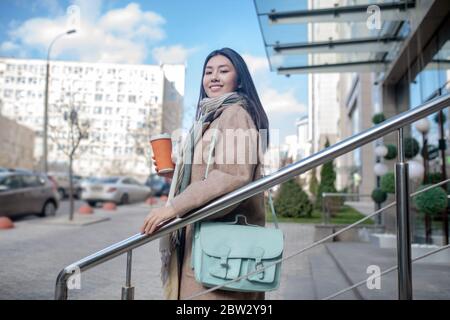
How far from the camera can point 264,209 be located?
138 centimetres

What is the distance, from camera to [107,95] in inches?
78.2

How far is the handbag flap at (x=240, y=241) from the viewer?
121 centimetres

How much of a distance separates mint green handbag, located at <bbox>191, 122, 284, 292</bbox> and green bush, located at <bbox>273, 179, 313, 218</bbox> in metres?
5.38

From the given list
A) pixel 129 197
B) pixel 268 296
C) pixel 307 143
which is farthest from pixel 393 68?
pixel 129 197

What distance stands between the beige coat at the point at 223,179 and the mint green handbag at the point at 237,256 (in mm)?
80

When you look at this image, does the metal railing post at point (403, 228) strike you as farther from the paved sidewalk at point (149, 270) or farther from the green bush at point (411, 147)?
the green bush at point (411, 147)

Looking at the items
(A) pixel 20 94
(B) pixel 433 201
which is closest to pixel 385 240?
(B) pixel 433 201

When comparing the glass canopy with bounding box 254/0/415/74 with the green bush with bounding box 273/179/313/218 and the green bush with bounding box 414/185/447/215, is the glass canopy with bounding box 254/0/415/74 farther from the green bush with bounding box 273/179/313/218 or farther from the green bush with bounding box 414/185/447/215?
the green bush with bounding box 273/179/313/218

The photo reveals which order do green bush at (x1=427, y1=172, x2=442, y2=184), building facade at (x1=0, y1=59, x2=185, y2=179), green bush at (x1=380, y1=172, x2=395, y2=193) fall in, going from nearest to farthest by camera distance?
building facade at (x1=0, y1=59, x2=185, y2=179) → green bush at (x1=427, y1=172, x2=442, y2=184) → green bush at (x1=380, y1=172, x2=395, y2=193)

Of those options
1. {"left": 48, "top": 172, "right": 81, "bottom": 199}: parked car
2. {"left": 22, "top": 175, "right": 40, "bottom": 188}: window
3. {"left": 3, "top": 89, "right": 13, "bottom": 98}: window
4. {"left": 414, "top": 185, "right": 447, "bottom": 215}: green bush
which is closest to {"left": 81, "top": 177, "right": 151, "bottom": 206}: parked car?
{"left": 22, "top": 175, "right": 40, "bottom": 188}: window

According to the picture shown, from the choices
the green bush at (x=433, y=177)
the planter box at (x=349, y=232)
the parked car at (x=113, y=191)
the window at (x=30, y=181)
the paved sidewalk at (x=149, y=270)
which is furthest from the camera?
the parked car at (x=113, y=191)

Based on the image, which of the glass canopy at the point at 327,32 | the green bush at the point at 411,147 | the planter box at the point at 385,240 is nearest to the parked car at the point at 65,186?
the planter box at the point at 385,240

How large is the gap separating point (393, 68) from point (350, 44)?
1741mm

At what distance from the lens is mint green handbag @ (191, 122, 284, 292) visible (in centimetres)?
120
